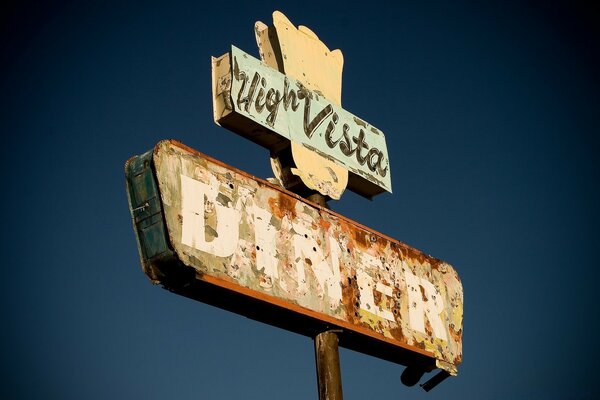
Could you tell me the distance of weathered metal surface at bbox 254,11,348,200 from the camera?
27.5 feet

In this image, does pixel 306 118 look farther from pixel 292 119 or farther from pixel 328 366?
pixel 328 366

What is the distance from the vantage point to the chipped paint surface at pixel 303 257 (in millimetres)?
6945

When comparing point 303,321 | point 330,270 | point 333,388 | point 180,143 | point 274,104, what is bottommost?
point 333,388

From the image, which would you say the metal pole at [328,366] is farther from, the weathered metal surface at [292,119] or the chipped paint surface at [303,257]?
the weathered metal surface at [292,119]

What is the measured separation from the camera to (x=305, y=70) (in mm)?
8914

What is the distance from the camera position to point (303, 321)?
300 inches

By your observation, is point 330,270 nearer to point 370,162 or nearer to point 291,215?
point 291,215

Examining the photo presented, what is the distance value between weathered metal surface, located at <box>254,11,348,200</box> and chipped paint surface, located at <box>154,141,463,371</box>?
13.7 inches

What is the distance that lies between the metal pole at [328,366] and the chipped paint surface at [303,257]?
0.18 metres

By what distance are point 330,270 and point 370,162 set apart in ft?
5.36

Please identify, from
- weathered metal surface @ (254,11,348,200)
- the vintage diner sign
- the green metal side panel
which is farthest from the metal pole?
the green metal side panel

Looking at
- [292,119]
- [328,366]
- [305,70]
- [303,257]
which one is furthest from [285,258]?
[305,70]

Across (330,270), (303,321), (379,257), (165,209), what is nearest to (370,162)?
(379,257)

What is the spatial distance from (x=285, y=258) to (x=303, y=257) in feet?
0.76
